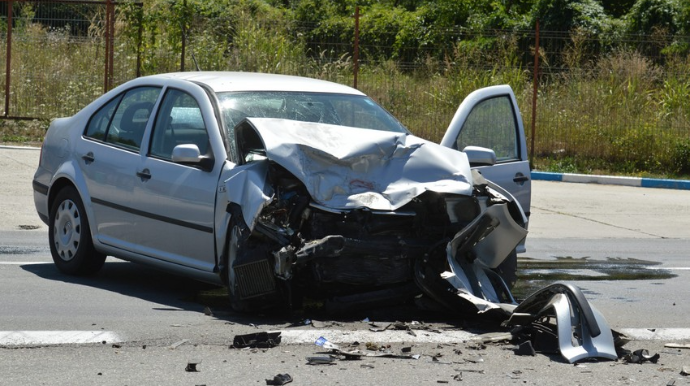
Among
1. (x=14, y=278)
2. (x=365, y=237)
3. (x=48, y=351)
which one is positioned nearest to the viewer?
(x=48, y=351)

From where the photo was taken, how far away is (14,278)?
7.43 meters

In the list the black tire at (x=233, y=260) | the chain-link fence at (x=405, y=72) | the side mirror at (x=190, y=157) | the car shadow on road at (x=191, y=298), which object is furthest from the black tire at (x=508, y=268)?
the chain-link fence at (x=405, y=72)

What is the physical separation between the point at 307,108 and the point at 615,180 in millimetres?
10554

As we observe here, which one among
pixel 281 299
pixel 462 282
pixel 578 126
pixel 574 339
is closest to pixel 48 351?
pixel 281 299

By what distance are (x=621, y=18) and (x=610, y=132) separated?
1130 centimetres

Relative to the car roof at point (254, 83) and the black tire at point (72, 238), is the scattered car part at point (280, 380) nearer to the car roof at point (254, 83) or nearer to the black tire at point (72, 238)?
the car roof at point (254, 83)

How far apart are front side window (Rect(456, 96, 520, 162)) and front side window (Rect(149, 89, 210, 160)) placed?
1.98 metres

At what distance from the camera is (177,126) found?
6926 mm

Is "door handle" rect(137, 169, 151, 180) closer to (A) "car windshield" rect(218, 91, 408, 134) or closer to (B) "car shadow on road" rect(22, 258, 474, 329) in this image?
(A) "car windshield" rect(218, 91, 408, 134)

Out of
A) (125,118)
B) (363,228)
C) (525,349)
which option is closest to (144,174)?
(125,118)

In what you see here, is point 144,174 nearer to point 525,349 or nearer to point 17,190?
point 525,349

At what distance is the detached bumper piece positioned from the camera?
5398 millimetres

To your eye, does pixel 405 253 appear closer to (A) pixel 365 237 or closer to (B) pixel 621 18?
(A) pixel 365 237

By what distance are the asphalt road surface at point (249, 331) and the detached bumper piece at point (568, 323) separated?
10 cm
